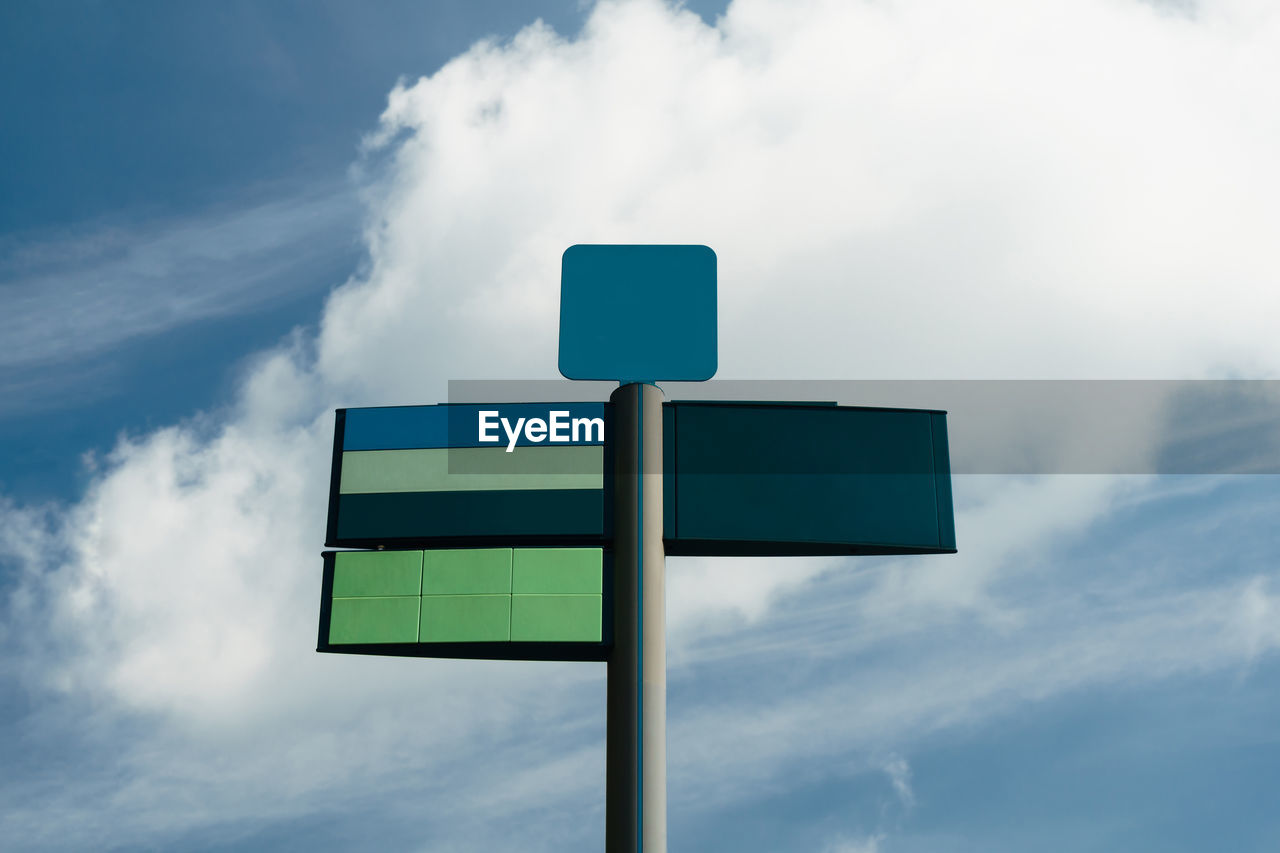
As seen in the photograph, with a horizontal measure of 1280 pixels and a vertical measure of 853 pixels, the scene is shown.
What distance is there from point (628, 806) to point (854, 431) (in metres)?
5.59

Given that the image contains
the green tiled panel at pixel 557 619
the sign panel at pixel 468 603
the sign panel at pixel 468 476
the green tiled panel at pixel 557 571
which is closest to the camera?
the green tiled panel at pixel 557 619

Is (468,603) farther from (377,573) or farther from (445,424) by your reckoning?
(445,424)

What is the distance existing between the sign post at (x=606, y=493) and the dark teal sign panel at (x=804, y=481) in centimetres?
2

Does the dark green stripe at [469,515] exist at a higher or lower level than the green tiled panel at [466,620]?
higher

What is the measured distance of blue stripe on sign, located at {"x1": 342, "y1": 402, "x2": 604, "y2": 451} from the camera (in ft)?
49.7

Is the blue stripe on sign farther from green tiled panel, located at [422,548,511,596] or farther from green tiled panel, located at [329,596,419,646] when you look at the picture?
green tiled panel, located at [329,596,419,646]

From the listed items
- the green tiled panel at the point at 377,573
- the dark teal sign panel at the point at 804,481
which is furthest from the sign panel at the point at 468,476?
the dark teal sign panel at the point at 804,481

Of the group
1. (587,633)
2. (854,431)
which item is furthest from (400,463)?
(854,431)

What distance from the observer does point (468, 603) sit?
47.3ft

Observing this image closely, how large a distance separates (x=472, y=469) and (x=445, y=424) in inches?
29.1

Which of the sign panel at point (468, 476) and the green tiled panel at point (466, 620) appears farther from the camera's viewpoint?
the sign panel at point (468, 476)

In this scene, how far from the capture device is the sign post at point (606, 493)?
1430 cm

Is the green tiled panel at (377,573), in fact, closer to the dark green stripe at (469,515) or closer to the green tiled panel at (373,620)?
the green tiled panel at (373,620)

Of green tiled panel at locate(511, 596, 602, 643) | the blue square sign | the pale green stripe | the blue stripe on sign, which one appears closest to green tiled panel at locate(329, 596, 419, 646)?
green tiled panel at locate(511, 596, 602, 643)
